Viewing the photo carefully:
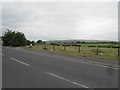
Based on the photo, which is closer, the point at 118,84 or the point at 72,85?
the point at 72,85

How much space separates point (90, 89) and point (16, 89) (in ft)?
9.53

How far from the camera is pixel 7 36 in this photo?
6944 cm

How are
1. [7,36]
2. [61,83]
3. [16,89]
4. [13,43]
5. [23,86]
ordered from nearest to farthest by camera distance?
1. [16,89]
2. [23,86]
3. [61,83]
4. [13,43]
5. [7,36]

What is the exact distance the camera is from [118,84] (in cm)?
794

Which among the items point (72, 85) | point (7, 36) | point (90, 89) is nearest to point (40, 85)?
point (72, 85)

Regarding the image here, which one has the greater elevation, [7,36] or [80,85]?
[7,36]

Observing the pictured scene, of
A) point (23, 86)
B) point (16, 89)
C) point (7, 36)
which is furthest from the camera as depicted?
point (7, 36)

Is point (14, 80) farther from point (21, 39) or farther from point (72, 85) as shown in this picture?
point (21, 39)

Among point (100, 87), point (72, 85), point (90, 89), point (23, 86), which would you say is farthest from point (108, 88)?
point (23, 86)

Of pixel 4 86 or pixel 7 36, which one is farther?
pixel 7 36

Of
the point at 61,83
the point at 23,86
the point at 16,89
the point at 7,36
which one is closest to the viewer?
the point at 16,89

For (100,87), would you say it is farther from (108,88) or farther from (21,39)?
(21,39)

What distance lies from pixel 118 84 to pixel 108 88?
1.04 m

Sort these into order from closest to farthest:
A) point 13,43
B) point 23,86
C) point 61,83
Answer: point 23,86 < point 61,83 < point 13,43
